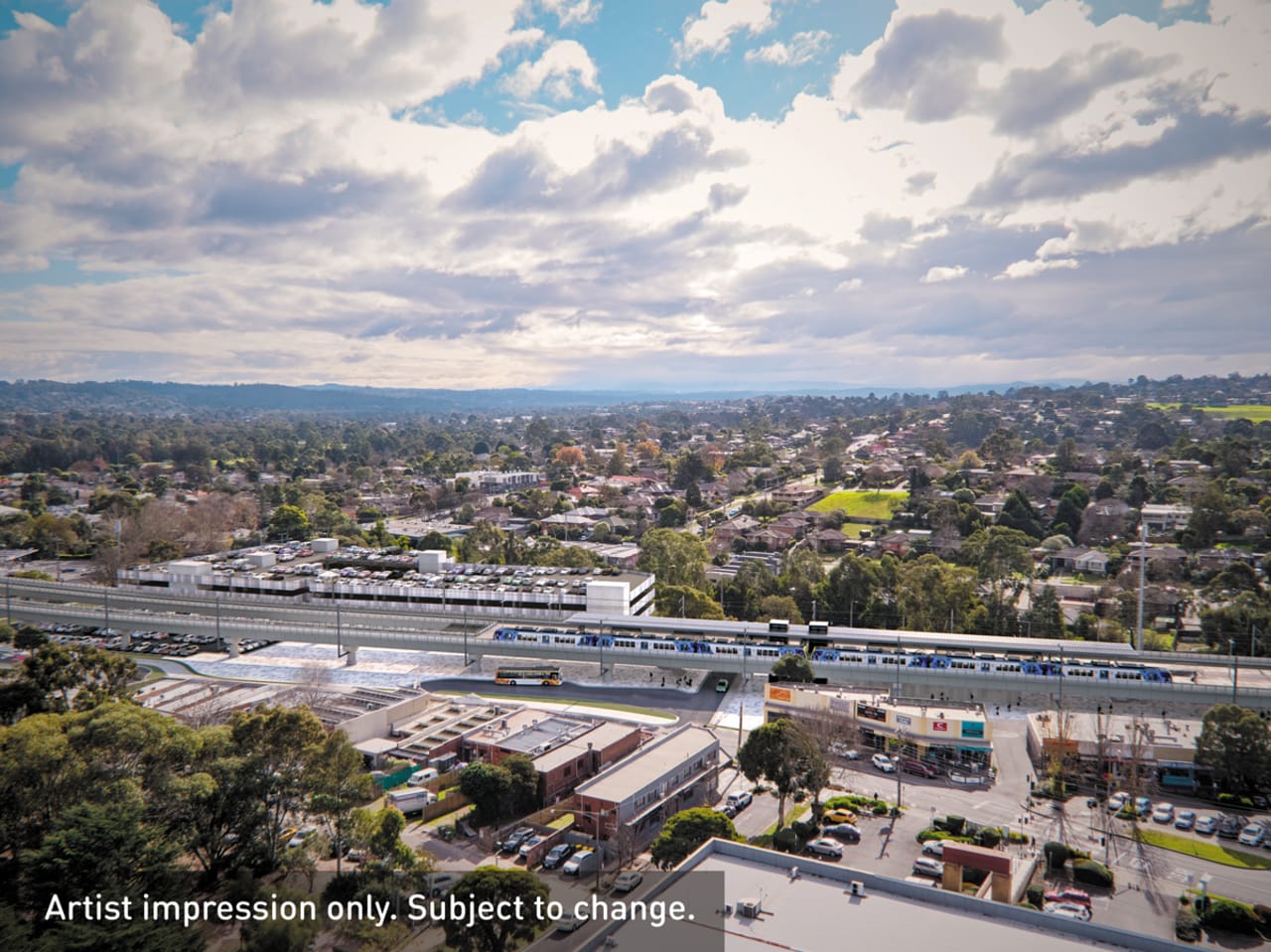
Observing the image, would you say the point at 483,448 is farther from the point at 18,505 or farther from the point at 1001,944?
the point at 1001,944

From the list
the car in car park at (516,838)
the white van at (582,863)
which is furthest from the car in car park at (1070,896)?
the car in car park at (516,838)

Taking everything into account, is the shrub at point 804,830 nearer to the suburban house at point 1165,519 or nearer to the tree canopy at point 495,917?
the tree canopy at point 495,917

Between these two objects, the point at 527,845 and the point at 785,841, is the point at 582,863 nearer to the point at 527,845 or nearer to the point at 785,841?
the point at 527,845

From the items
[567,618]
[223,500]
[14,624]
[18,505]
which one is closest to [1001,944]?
[567,618]

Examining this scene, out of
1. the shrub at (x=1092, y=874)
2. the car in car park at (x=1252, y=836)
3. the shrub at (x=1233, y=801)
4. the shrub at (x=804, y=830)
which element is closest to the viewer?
the shrub at (x=1092, y=874)

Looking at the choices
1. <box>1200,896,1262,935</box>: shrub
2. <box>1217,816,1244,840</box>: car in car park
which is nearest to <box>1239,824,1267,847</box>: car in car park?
<box>1217,816,1244,840</box>: car in car park

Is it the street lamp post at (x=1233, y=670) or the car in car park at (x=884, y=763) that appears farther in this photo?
the street lamp post at (x=1233, y=670)

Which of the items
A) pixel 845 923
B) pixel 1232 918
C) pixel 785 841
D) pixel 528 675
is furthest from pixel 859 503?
pixel 845 923
